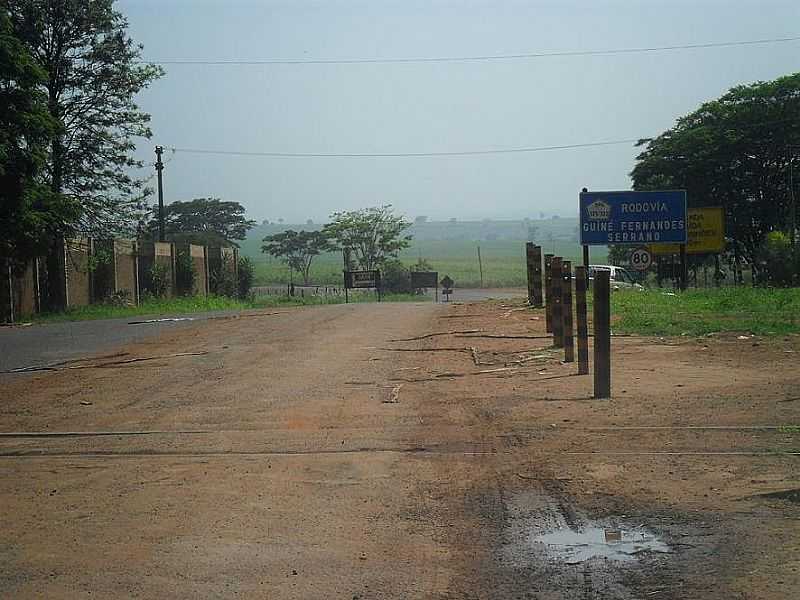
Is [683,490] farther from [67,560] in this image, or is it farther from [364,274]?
A: [364,274]

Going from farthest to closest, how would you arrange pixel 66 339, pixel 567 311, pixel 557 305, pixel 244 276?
1. pixel 244 276
2. pixel 66 339
3. pixel 557 305
4. pixel 567 311

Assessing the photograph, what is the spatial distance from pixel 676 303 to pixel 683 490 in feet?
58.0

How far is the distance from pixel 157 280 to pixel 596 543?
41819mm

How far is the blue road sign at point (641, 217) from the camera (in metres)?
19.9

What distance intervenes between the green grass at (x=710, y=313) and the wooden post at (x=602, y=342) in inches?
266

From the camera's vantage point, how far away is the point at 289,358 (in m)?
15.9

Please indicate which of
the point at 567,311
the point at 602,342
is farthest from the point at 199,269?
the point at 602,342

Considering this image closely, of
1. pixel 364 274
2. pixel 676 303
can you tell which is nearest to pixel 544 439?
pixel 676 303

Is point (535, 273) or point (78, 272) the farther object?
point (78, 272)

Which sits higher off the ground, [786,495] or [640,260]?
[640,260]

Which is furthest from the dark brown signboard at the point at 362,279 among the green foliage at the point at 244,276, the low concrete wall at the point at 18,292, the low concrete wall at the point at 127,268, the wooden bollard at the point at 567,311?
the wooden bollard at the point at 567,311

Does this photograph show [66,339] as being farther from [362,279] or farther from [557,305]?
[362,279]

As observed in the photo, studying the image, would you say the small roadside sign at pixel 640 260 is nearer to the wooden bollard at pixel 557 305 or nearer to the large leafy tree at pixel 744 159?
the wooden bollard at pixel 557 305

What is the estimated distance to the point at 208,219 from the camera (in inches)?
3445
